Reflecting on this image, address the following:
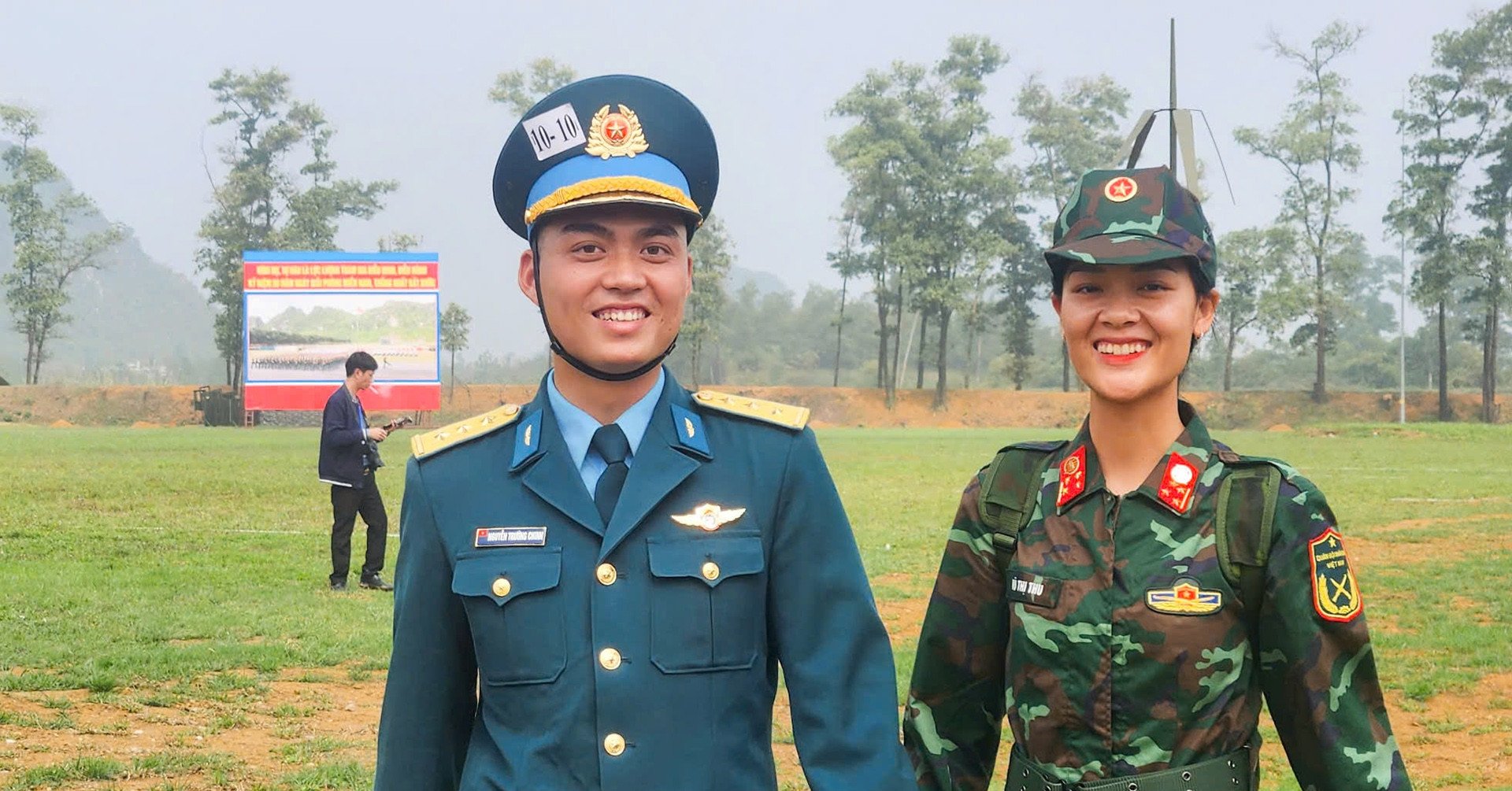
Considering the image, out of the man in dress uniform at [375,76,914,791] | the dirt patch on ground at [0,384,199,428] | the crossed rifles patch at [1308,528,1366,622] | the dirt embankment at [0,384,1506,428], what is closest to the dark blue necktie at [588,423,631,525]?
the man in dress uniform at [375,76,914,791]

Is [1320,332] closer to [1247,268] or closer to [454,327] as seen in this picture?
[1247,268]

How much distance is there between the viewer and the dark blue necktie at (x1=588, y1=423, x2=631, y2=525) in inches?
85.0

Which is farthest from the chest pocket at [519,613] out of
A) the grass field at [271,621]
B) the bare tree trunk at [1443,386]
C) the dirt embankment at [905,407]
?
the bare tree trunk at [1443,386]

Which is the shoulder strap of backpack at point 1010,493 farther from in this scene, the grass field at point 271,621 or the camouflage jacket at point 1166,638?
the grass field at point 271,621

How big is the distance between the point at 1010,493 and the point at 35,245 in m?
55.6

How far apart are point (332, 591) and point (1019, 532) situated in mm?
9008

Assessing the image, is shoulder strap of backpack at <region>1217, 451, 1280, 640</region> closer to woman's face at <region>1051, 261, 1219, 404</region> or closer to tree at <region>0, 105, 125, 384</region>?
woman's face at <region>1051, 261, 1219, 404</region>

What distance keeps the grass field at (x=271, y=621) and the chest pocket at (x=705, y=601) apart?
3788mm

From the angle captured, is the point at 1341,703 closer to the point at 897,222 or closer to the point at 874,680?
the point at 874,680

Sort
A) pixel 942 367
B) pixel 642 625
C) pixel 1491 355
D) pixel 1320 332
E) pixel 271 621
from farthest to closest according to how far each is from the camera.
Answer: pixel 942 367
pixel 1320 332
pixel 1491 355
pixel 271 621
pixel 642 625

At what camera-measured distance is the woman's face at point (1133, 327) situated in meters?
2.33

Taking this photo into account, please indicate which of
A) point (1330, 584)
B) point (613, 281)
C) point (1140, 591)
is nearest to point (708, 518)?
point (613, 281)

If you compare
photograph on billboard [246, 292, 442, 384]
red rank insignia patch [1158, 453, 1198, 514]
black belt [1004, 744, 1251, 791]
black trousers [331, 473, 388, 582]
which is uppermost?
photograph on billboard [246, 292, 442, 384]

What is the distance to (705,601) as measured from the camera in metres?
2.10
